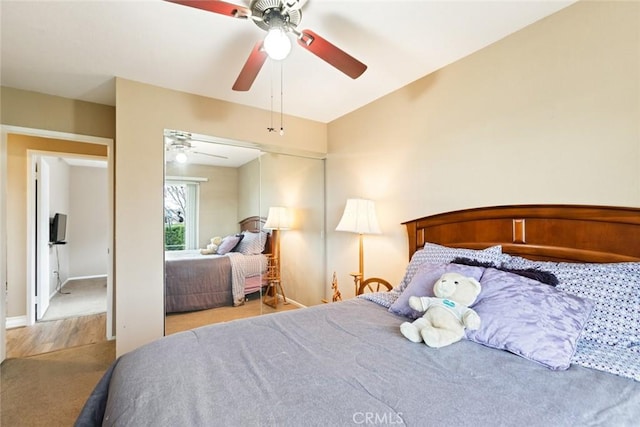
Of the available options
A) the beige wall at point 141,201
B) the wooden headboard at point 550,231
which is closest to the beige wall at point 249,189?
the beige wall at point 141,201

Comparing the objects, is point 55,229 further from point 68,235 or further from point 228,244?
point 228,244

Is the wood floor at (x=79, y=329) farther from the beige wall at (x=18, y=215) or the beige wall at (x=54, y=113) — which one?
the beige wall at (x=54, y=113)

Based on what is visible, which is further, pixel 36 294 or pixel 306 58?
pixel 36 294

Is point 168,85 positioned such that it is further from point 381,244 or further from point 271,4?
point 381,244

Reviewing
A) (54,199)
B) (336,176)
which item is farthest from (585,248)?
(54,199)

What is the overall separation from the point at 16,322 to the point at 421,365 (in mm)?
4606

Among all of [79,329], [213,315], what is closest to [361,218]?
[213,315]

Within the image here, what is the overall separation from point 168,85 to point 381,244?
252cm

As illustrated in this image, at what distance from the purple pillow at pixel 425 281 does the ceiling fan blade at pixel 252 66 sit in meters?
1.61

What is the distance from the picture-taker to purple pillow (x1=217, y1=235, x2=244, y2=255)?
3.14 m

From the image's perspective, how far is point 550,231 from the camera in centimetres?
170

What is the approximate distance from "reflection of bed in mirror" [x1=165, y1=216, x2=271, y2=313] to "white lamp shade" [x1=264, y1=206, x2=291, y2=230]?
0.10 m

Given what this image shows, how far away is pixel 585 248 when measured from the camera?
1558mm
